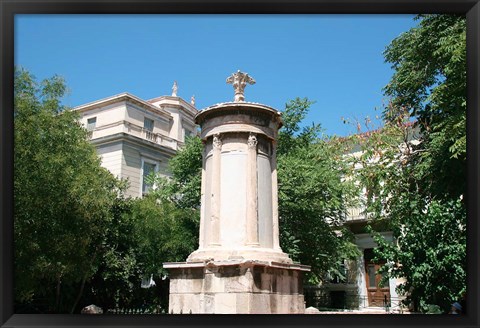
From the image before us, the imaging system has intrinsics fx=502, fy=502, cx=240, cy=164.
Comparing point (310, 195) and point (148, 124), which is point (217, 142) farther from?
point (148, 124)

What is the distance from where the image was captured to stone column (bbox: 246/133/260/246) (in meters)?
11.0

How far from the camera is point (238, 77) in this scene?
12.4 meters

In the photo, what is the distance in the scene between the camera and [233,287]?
10086mm

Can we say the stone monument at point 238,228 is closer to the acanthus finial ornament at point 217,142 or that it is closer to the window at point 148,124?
the acanthus finial ornament at point 217,142

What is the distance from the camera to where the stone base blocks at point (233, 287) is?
1003cm

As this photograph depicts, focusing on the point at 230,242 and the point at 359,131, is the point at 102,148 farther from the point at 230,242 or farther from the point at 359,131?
the point at 230,242

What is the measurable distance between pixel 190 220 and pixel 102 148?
35.0ft

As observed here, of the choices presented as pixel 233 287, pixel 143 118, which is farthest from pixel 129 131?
pixel 233 287

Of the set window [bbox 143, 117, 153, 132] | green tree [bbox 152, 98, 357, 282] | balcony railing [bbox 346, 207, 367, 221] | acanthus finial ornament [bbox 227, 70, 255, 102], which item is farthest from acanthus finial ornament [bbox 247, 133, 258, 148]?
window [bbox 143, 117, 153, 132]

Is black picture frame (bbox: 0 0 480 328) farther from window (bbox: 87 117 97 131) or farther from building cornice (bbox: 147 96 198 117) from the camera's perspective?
building cornice (bbox: 147 96 198 117)

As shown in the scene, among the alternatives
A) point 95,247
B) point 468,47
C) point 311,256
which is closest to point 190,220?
point 95,247

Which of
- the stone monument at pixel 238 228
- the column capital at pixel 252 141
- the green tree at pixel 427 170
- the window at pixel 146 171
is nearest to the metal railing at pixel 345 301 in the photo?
the green tree at pixel 427 170

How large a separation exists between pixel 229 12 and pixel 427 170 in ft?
42.9

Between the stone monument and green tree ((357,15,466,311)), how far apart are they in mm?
3911
